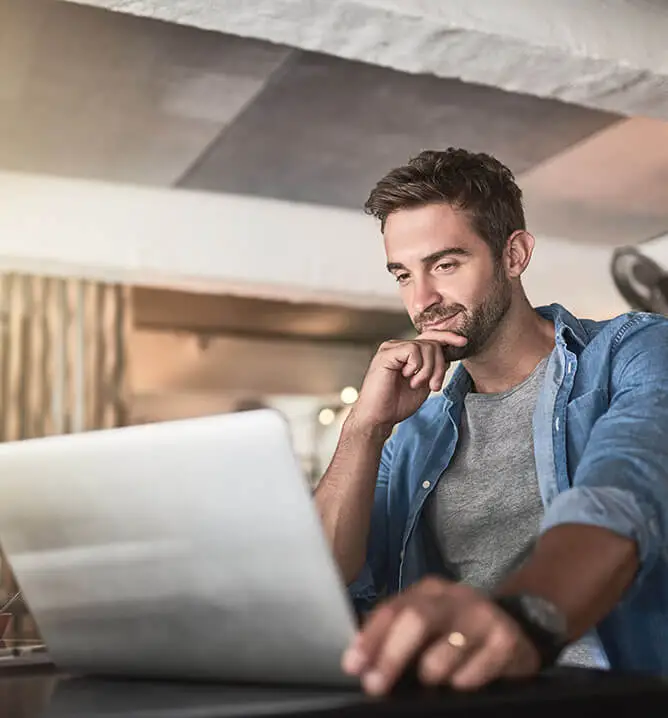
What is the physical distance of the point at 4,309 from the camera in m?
5.41

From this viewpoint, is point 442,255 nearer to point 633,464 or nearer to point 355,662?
point 633,464

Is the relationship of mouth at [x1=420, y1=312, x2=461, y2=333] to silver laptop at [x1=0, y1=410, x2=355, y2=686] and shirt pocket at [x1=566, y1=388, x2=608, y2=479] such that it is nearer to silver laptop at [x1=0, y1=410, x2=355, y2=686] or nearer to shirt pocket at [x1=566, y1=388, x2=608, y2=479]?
shirt pocket at [x1=566, y1=388, x2=608, y2=479]

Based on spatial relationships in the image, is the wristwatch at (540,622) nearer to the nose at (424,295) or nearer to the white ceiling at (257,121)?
the nose at (424,295)

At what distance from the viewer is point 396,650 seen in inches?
24.8

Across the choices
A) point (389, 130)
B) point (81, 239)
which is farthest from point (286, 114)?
point (81, 239)

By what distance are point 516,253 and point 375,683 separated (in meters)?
1.29

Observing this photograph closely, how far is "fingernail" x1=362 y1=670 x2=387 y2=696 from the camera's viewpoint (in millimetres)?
622

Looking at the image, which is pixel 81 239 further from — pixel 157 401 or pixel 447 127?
pixel 157 401

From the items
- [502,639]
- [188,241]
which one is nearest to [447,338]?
[502,639]

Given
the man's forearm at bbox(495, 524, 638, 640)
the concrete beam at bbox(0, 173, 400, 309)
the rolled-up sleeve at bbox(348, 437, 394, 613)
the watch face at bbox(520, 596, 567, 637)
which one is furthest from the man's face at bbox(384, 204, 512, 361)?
the concrete beam at bbox(0, 173, 400, 309)

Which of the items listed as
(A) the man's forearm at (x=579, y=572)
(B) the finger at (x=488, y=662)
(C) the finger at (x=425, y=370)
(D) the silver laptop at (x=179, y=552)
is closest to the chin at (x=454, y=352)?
(C) the finger at (x=425, y=370)

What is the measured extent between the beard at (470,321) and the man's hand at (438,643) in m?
1.00

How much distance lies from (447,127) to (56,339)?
8.62 feet

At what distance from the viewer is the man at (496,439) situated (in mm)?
901
